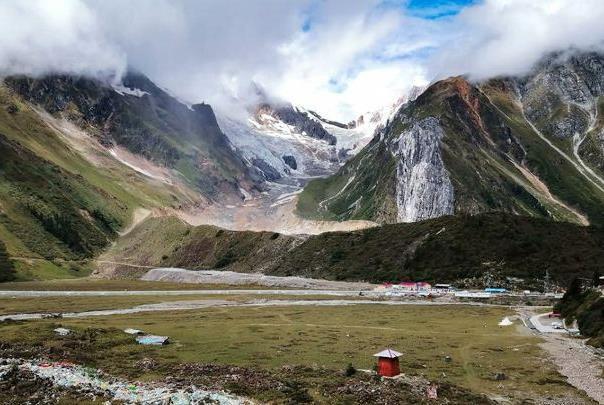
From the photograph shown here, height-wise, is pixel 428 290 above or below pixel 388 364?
above

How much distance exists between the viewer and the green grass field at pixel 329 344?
58.0m

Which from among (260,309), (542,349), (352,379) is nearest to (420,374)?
(352,379)

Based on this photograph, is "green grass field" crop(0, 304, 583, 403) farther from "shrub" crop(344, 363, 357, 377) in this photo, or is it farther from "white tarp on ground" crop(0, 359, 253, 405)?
"shrub" crop(344, 363, 357, 377)

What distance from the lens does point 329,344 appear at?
7594 cm

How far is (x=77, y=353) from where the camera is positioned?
2611 inches

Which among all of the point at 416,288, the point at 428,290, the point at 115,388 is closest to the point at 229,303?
the point at 416,288

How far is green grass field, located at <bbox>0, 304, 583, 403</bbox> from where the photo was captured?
5797cm

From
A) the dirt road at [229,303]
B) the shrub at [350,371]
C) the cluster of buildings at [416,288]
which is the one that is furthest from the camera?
the cluster of buildings at [416,288]

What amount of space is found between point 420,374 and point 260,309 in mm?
73413

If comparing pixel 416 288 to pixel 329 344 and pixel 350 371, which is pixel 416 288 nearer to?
pixel 329 344

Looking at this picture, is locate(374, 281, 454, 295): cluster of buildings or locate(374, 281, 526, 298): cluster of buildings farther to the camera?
locate(374, 281, 454, 295): cluster of buildings

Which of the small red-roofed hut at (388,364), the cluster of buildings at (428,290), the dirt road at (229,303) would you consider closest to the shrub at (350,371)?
the small red-roofed hut at (388,364)

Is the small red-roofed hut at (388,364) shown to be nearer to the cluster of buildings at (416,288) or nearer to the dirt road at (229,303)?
the dirt road at (229,303)

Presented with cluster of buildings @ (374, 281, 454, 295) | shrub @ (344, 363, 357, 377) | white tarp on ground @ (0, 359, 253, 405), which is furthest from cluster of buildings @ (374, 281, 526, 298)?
white tarp on ground @ (0, 359, 253, 405)
